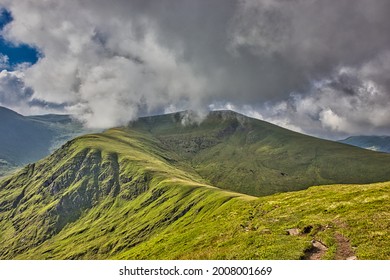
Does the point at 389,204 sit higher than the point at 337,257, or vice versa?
the point at 389,204

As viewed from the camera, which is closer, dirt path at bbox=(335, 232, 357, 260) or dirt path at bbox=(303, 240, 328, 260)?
dirt path at bbox=(335, 232, 357, 260)

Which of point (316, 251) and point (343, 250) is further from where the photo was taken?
point (316, 251)

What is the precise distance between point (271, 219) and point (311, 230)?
49.1 feet

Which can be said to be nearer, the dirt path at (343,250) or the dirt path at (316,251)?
the dirt path at (343,250)

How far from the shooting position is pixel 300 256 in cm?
3359

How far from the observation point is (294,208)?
62031 mm

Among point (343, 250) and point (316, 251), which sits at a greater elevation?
point (343, 250)
